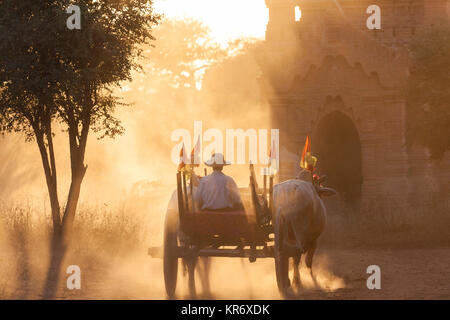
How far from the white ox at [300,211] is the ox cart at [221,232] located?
20.9 inches

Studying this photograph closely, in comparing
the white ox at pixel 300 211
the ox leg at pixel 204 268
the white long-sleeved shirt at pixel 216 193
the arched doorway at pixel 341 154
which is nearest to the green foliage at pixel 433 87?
the arched doorway at pixel 341 154

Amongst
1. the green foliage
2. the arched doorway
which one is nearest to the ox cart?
the green foliage

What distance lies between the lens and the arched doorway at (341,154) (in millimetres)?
24156

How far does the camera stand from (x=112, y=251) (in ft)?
50.3

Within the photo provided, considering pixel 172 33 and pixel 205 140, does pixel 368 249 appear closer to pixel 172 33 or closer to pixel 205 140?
pixel 205 140

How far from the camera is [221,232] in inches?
407

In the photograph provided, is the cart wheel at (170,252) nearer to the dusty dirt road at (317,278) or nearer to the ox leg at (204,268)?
the dusty dirt road at (317,278)

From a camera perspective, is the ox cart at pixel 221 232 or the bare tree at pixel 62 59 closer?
the ox cart at pixel 221 232

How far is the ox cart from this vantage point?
10.1m

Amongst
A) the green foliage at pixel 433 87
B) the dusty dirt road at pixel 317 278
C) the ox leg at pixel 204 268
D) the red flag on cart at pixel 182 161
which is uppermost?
the green foliage at pixel 433 87

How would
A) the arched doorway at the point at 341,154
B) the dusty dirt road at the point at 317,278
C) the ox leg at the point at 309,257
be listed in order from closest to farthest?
the dusty dirt road at the point at 317,278
the ox leg at the point at 309,257
the arched doorway at the point at 341,154

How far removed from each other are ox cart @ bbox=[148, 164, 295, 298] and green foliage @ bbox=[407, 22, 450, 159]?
394 inches

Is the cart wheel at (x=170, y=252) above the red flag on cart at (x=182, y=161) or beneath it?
beneath
